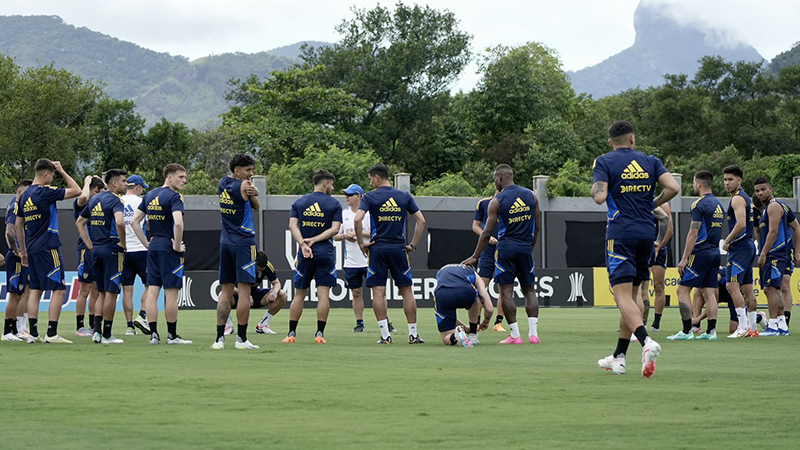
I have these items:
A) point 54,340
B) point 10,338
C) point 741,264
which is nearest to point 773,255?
point 741,264

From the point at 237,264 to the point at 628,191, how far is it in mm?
4509

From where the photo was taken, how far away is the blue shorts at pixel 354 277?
15.3 meters

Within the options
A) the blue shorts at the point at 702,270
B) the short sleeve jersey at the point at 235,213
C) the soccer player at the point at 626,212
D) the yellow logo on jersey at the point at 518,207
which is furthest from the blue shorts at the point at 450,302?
the soccer player at the point at 626,212

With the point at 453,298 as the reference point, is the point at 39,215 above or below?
above

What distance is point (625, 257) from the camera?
8.98m

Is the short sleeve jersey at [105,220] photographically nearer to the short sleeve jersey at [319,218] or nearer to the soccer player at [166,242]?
the soccer player at [166,242]

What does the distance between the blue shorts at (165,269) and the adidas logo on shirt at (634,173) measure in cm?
560

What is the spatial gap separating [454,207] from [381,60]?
130ft

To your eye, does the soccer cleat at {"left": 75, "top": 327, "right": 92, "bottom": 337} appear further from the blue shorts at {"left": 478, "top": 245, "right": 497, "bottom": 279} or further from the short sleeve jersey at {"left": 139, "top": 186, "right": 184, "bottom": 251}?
the blue shorts at {"left": 478, "top": 245, "right": 497, "bottom": 279}

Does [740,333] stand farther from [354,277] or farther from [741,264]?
[354,277]

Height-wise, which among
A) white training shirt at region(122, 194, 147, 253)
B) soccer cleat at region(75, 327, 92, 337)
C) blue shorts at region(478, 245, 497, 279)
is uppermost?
white training shirt at region(122, 194, 147, 253)

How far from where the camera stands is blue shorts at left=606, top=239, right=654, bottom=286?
8.94 metres

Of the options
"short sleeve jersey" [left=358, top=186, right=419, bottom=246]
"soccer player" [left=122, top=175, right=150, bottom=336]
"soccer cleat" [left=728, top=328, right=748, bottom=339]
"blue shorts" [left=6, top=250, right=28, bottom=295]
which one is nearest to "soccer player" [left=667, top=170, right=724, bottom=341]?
"soccer cleat" [left=728, top=328, right=748, bottom=339]

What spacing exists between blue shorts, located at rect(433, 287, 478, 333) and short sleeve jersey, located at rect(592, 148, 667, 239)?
3427 mm
